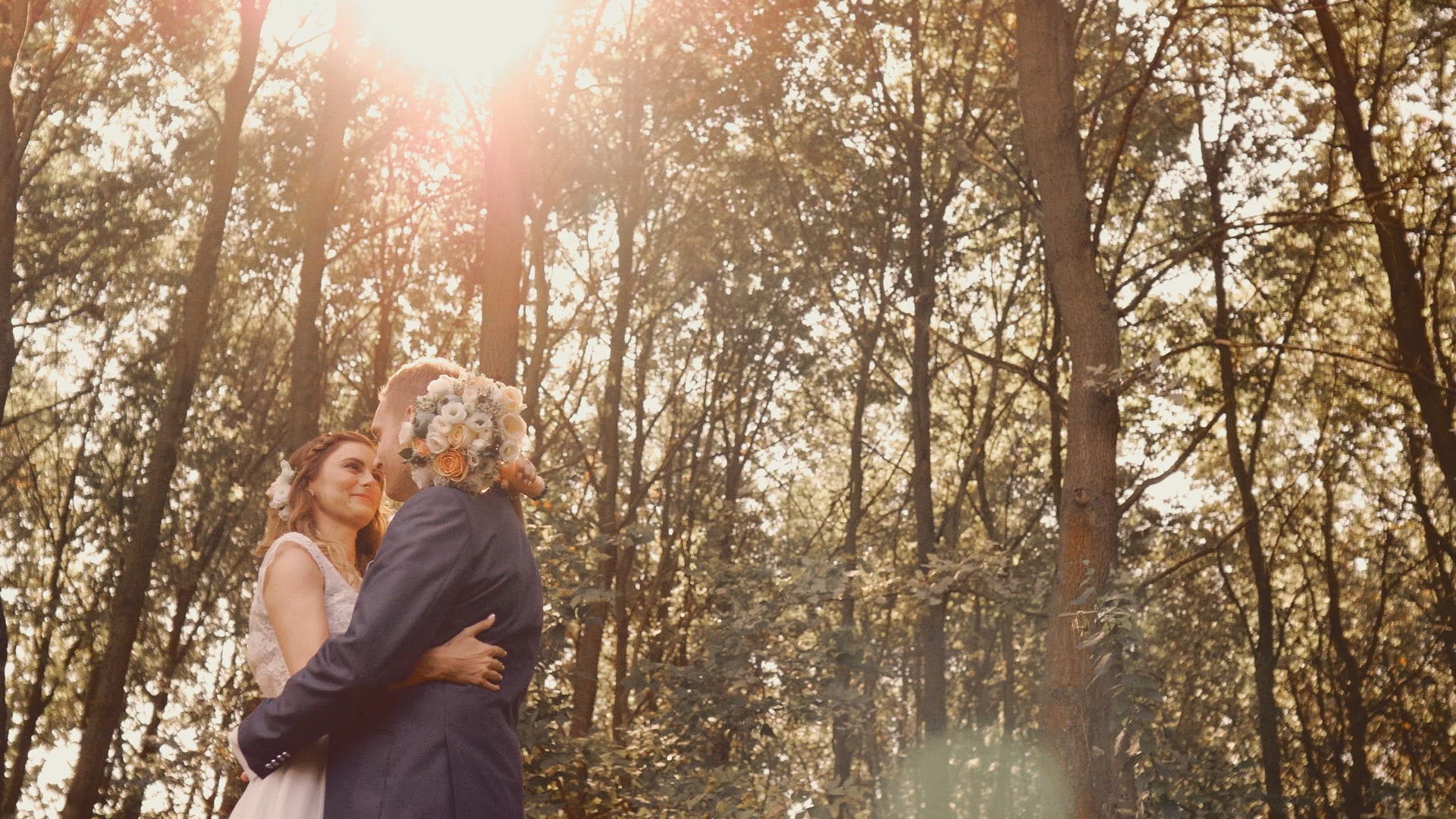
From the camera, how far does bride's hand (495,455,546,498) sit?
356cm

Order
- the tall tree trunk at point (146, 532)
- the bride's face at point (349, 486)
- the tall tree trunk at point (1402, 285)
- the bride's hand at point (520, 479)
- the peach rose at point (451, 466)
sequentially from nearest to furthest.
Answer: the peach rose at point (451, 466) → the bride's hand at point (520, 479) → the bride's face at point (349, 486) → the tall tree trunk at point (146, 532) → the tall tree trunk at point (1402, 285)

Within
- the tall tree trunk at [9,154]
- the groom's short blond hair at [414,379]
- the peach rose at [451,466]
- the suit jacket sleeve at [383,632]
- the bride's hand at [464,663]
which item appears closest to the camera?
the suit jacket sleeve at [383,632]

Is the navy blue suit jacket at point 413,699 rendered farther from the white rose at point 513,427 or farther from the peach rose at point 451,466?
the white rose at point 513,427

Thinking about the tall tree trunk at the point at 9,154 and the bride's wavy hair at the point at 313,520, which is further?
the tall tree trunk at the point at 9,154

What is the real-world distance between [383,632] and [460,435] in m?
0.53

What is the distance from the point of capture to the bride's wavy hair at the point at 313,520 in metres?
4.00

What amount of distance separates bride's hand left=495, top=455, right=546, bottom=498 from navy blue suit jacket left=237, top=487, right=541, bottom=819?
139mm

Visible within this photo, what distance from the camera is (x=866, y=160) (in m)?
20.3

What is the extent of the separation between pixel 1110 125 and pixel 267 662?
16.5 m

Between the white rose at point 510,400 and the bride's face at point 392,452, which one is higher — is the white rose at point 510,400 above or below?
above

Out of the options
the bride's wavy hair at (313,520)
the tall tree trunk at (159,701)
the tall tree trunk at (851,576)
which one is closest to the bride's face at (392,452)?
the bride's wavy hair at (313,520)

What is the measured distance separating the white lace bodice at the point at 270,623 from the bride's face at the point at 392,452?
1.09 feet

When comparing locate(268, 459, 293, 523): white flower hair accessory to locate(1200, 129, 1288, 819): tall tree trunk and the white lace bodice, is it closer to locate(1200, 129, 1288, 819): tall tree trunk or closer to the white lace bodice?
the white lace bodice

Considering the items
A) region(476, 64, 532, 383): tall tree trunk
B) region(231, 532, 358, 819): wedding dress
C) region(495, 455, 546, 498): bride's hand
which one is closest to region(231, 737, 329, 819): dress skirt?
region(231, 532, 358, 819): wedding dress
